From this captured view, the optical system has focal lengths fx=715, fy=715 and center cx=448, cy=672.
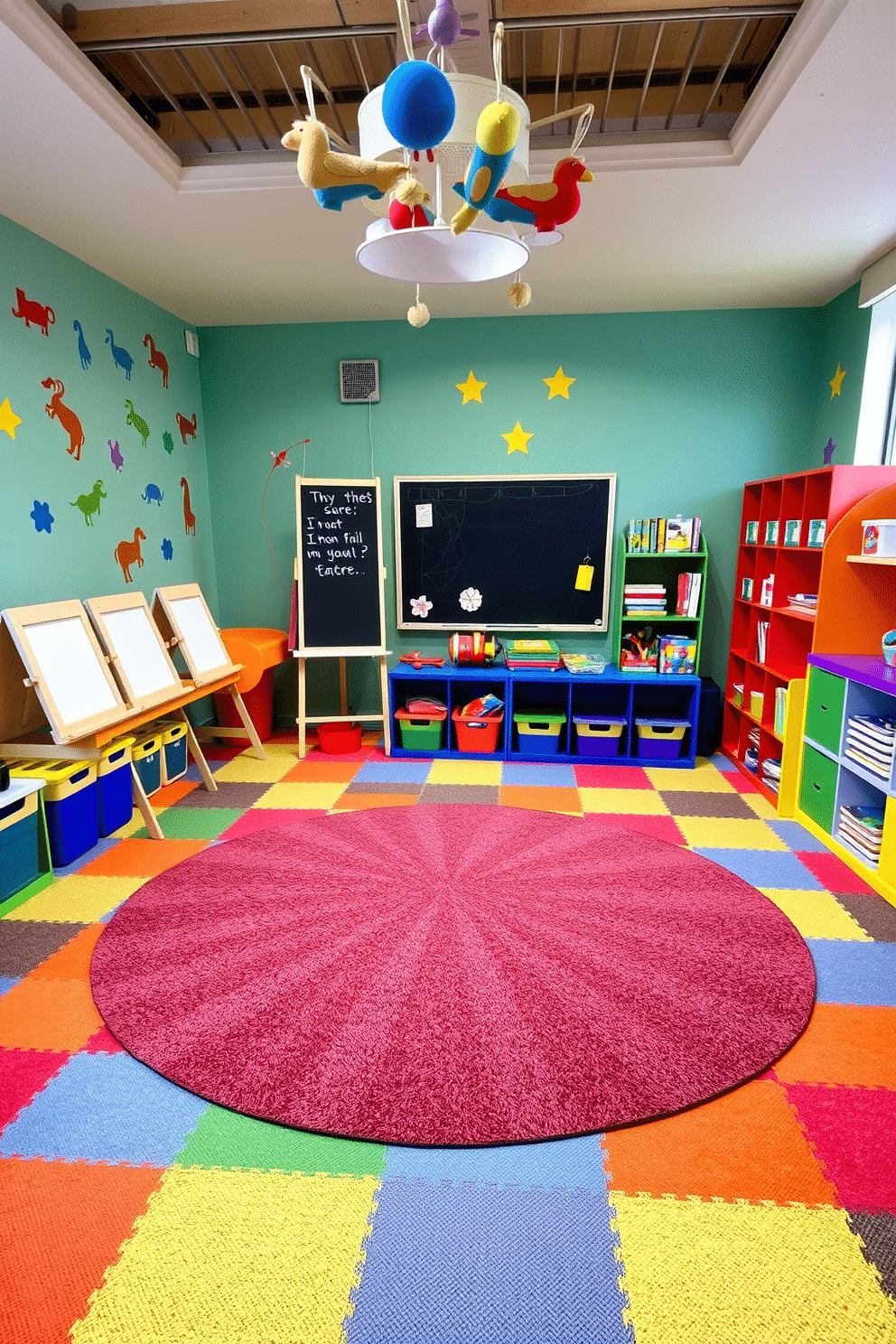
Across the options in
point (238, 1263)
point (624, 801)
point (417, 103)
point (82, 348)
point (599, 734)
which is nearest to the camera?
point (417, 103)

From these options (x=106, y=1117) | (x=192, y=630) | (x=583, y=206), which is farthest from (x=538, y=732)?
(x=106, y=1117)

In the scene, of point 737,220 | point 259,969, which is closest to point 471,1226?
point 259,969

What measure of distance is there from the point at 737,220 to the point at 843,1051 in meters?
3.09

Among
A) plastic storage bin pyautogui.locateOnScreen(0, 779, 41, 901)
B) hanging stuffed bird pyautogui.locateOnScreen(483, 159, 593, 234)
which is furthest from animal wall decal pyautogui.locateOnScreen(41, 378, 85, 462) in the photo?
hanging stuffed bird pyautogui.locateOnScreen(483, 159, 593, 234)

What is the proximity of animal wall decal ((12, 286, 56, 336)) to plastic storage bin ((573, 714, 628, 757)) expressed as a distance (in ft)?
10.8

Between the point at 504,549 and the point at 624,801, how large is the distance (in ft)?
5.74

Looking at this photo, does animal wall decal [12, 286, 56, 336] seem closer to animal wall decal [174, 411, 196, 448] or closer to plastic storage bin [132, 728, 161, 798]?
animal wall decal [174, 411, 196, 448]

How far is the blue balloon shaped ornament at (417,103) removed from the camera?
1.23 meters

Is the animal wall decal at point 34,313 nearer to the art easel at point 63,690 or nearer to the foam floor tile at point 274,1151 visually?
the art easel at point 63,690

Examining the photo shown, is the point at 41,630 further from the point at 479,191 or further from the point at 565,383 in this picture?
the point at 565,383

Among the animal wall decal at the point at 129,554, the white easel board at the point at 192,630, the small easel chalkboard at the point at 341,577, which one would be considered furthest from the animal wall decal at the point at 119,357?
the white easel board at the point at 192,630

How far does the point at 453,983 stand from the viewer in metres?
2.15

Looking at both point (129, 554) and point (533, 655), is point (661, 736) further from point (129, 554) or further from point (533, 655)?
point (129, 554)

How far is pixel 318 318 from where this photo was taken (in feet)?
14.4
